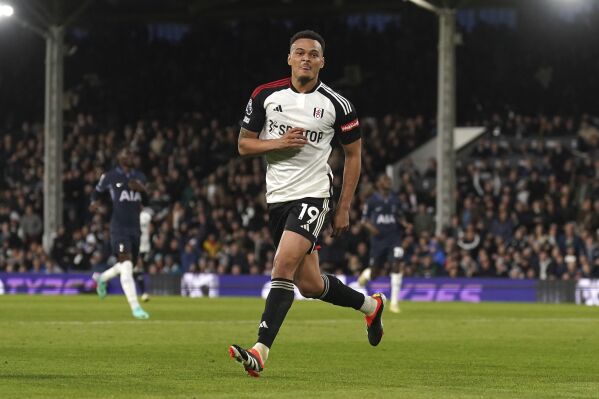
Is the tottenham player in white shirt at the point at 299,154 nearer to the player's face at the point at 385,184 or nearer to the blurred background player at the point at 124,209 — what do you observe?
the blurred background player at the point at 124,209

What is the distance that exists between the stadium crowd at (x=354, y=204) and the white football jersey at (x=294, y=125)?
18.6 m

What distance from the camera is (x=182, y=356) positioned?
1151cm

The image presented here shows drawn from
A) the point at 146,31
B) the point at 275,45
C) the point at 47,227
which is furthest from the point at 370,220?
the point at 146,31

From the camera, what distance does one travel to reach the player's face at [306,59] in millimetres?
9648

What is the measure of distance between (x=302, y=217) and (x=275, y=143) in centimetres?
56

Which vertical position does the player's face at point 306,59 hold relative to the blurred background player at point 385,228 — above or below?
above

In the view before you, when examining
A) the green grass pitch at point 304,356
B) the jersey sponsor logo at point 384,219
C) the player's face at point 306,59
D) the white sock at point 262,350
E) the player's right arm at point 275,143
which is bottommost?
the green grass pitch at point 304,356

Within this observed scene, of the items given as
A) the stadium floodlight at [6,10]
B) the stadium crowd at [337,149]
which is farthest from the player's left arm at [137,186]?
the stadium floodlight at [6,10]

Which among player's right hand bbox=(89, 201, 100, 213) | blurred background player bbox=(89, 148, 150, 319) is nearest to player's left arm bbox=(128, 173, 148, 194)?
blurred background player bbox=(89, 148, 150, 319)

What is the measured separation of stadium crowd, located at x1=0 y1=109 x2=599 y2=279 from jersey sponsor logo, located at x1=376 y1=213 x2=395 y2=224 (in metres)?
4.89

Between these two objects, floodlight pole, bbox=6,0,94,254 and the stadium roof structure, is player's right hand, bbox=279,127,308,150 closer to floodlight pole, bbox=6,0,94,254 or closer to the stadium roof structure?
floodlight pole, bbox=6,0,94,254

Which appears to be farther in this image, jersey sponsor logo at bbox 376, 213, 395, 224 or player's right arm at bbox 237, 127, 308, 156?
jersey sponsor logo at bbox 376, 213, 395, 224

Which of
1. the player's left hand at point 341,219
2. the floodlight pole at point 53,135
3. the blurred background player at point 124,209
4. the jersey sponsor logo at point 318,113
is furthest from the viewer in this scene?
the floodlight pole at point 53,135

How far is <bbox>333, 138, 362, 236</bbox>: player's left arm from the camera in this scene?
9.88 meters
